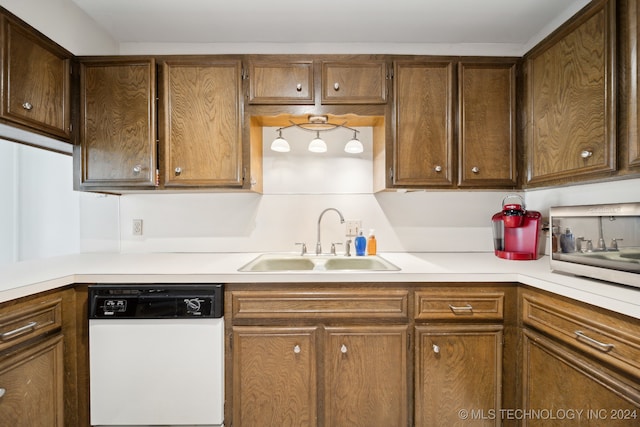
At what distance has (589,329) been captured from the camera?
41.2 inches

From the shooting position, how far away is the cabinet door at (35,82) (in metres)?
1.29

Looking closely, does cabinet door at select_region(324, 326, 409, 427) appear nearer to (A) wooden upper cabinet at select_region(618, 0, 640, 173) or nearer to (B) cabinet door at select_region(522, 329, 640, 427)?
(B) cabinet door at select_region(522, 329, 640, 427)

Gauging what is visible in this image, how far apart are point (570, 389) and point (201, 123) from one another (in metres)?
2.07

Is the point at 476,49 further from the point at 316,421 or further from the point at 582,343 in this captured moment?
the point at 316,421

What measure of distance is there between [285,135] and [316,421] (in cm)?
165

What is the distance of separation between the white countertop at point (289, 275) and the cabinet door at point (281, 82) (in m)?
0.95

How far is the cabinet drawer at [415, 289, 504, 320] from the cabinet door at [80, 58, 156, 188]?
5.19 feet

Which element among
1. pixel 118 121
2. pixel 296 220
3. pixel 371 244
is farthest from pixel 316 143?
pixel 118 121

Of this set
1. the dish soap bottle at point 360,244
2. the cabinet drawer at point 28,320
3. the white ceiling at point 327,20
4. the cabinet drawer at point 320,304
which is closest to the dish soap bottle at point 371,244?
the dish soap bottle at point 360,244

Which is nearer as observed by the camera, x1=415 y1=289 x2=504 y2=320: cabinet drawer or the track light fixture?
x1=415 y1=289 x2=504 y2=320: cabinet drawer

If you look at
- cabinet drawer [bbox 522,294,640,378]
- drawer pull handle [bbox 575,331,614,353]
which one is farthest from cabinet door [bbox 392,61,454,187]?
drawer pull handle [bbox 575,331,614,353]

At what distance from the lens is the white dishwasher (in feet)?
4.37

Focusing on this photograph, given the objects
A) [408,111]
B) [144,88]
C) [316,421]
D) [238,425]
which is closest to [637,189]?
[408,111]

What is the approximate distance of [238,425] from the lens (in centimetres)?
137
